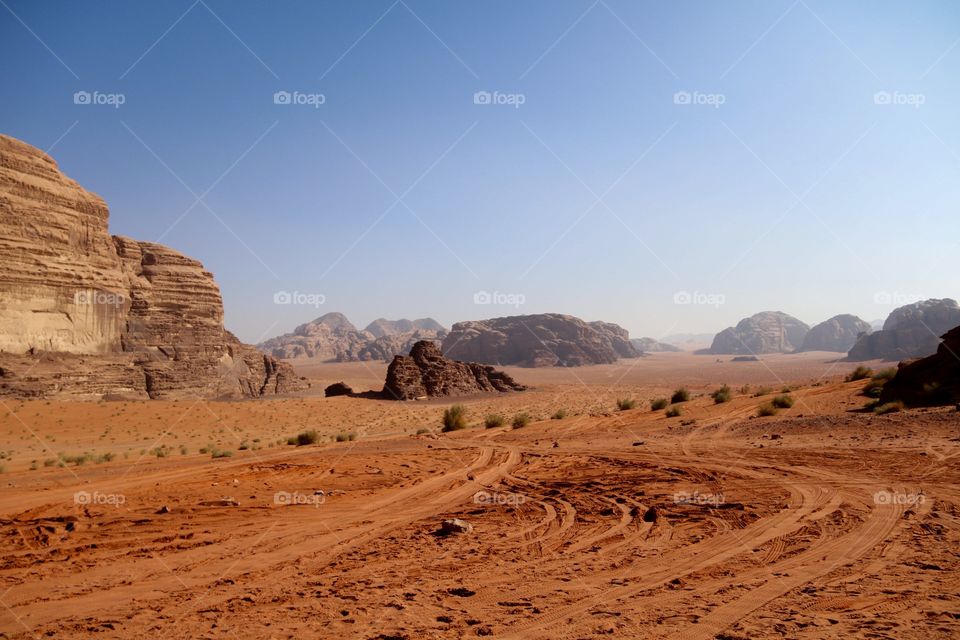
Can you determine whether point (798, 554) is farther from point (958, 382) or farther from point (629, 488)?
point (958, 382)

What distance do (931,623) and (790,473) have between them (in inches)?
238

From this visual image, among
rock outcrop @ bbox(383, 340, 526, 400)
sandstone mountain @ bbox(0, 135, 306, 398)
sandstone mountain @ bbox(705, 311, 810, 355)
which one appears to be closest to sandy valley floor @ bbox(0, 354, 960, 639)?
sandstone mountain @ bbox(0, 135, 306, 398)

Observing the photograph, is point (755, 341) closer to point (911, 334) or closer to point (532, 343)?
point (911, 334)

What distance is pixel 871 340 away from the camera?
9794cm

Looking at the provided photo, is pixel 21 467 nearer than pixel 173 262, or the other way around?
pixel 21 467

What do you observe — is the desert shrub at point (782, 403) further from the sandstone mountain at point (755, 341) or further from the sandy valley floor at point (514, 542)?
the sandstone mountain at point (755, 341)

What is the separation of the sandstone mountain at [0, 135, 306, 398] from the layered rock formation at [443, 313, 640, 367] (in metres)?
82.0

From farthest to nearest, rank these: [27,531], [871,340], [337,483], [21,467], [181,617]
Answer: [871,340], [21,467], [337,483], [27,531], [181,617]

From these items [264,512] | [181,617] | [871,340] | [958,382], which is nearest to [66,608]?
[181,617]

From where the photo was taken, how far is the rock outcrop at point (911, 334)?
90.7 m

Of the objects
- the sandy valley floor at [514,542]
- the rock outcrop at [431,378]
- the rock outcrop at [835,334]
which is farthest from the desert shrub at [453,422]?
the rock outcrop at [835,334]

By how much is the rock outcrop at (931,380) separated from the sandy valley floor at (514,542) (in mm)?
2708

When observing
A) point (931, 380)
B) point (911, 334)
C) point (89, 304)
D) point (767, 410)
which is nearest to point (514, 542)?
point (767, 410)

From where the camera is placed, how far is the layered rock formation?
415 feet
